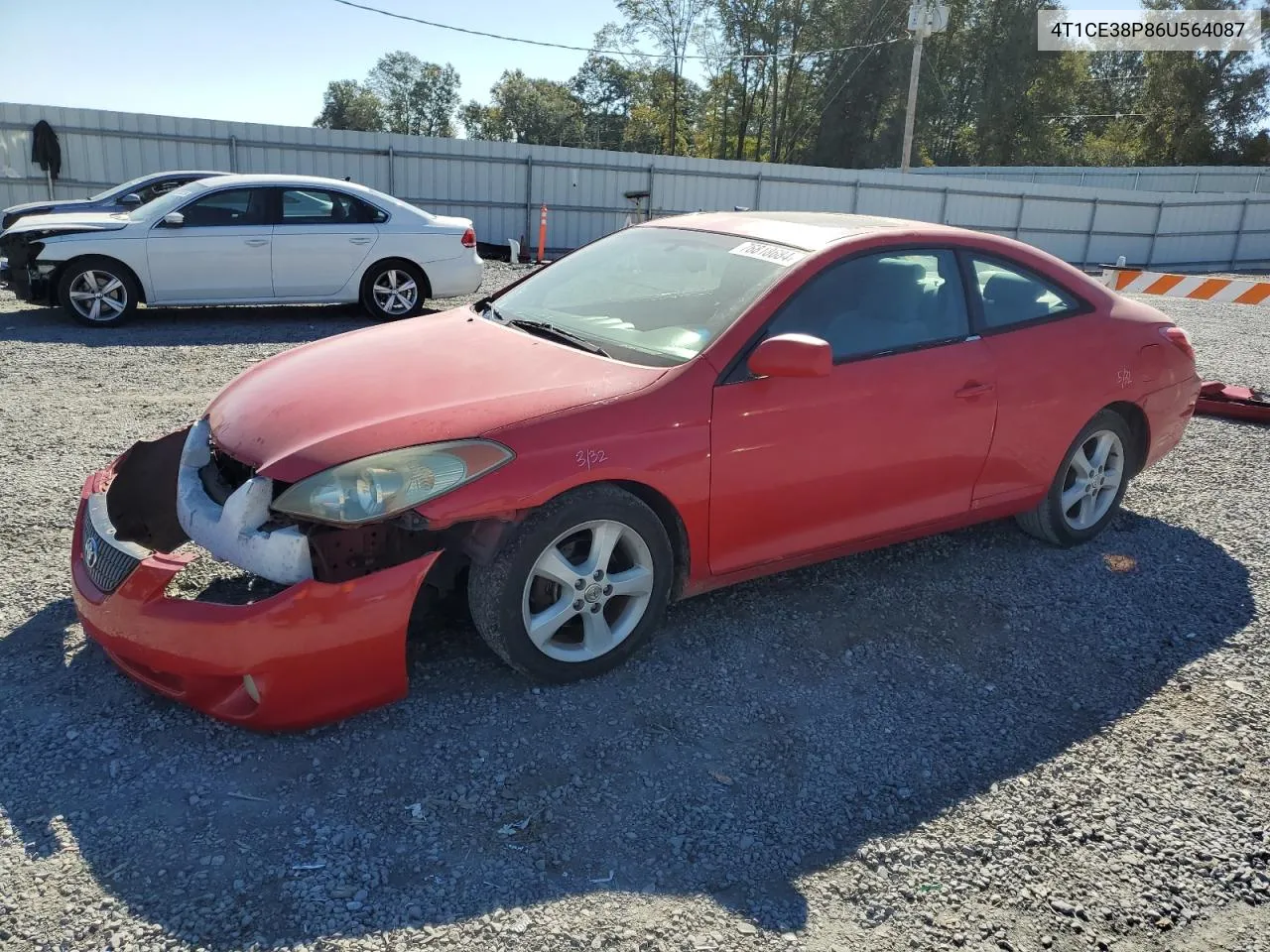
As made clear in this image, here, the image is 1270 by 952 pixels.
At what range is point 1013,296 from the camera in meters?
4.29

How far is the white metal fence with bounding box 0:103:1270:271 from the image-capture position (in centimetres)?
1628

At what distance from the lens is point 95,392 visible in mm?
6789

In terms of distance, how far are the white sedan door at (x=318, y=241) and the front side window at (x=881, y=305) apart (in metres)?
7.57

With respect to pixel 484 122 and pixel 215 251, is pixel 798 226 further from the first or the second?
pixel 484 122

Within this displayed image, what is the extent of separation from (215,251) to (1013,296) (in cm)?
809

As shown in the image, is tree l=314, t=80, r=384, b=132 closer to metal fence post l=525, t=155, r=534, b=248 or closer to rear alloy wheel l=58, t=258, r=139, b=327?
Result: metal fence post l=525, t=155, r=534, b=248

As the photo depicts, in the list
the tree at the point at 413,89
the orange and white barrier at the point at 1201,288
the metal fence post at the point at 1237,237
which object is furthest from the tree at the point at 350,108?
the orange and white barrier at the point at 1201,288

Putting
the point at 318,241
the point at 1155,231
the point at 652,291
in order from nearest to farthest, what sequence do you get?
the point at 652,291, the point at 318,241, the point at 1155,231

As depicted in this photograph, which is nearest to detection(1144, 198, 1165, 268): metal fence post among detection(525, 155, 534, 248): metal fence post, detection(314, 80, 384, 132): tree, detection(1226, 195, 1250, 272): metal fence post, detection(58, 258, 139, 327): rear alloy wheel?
detection(1226, 195, 1250, 272): metal fence post

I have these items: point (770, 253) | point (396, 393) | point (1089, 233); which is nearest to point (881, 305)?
point (770, 253)

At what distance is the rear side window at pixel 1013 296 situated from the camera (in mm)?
Result: 4180

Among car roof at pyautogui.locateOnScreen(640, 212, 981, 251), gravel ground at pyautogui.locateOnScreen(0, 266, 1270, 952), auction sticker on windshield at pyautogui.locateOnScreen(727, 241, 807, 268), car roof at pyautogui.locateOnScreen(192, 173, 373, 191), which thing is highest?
car roof at pyautogui.locateOnScreen(192, 173, 373, 191)

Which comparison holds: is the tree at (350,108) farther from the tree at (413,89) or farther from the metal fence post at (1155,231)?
the metal fence post at (1155,231)

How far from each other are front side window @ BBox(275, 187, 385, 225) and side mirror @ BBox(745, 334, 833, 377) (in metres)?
8.06
